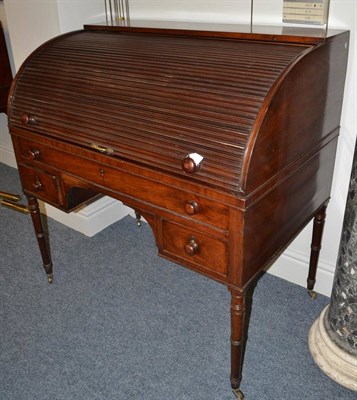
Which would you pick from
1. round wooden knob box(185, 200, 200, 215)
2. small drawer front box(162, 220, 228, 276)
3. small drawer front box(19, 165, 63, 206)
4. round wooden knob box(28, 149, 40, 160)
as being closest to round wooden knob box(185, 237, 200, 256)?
small drawer front box(162, 220, 228, 276)

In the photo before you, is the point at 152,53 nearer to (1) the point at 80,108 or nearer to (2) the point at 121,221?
(1) the point at 80,108

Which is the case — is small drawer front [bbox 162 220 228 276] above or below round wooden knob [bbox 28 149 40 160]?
below

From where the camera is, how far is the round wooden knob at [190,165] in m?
1.34

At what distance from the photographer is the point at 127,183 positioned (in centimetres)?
163

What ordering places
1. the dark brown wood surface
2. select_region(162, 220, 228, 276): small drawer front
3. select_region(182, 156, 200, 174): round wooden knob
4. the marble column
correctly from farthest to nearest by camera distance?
the dark brown wood surface, the marble column, select_region(162, 220, 228, 276): small drawer front, select_region(182, 156, 200, 174): round wooden knob

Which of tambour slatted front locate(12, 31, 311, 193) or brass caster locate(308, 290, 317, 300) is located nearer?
tambour slatted front locate(12, 31, 311, 193)

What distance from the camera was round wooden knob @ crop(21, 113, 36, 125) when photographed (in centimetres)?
183

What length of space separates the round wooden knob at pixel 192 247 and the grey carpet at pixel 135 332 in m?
0.65

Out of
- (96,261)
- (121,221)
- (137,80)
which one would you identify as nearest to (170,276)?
(96,261)

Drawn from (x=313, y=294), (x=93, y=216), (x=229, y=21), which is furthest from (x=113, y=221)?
(x=229, y=21)

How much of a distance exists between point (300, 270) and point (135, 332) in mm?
872

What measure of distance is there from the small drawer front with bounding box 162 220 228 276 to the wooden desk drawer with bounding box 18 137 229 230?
6 centimetres

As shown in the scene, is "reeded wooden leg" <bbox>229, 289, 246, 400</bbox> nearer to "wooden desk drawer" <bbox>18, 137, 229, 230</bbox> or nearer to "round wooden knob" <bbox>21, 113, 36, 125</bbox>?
"wooden desk drawer" <bbox>18, 137, 229, 230</bbox>

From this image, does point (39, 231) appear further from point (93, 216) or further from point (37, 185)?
→ point (93, 216)
